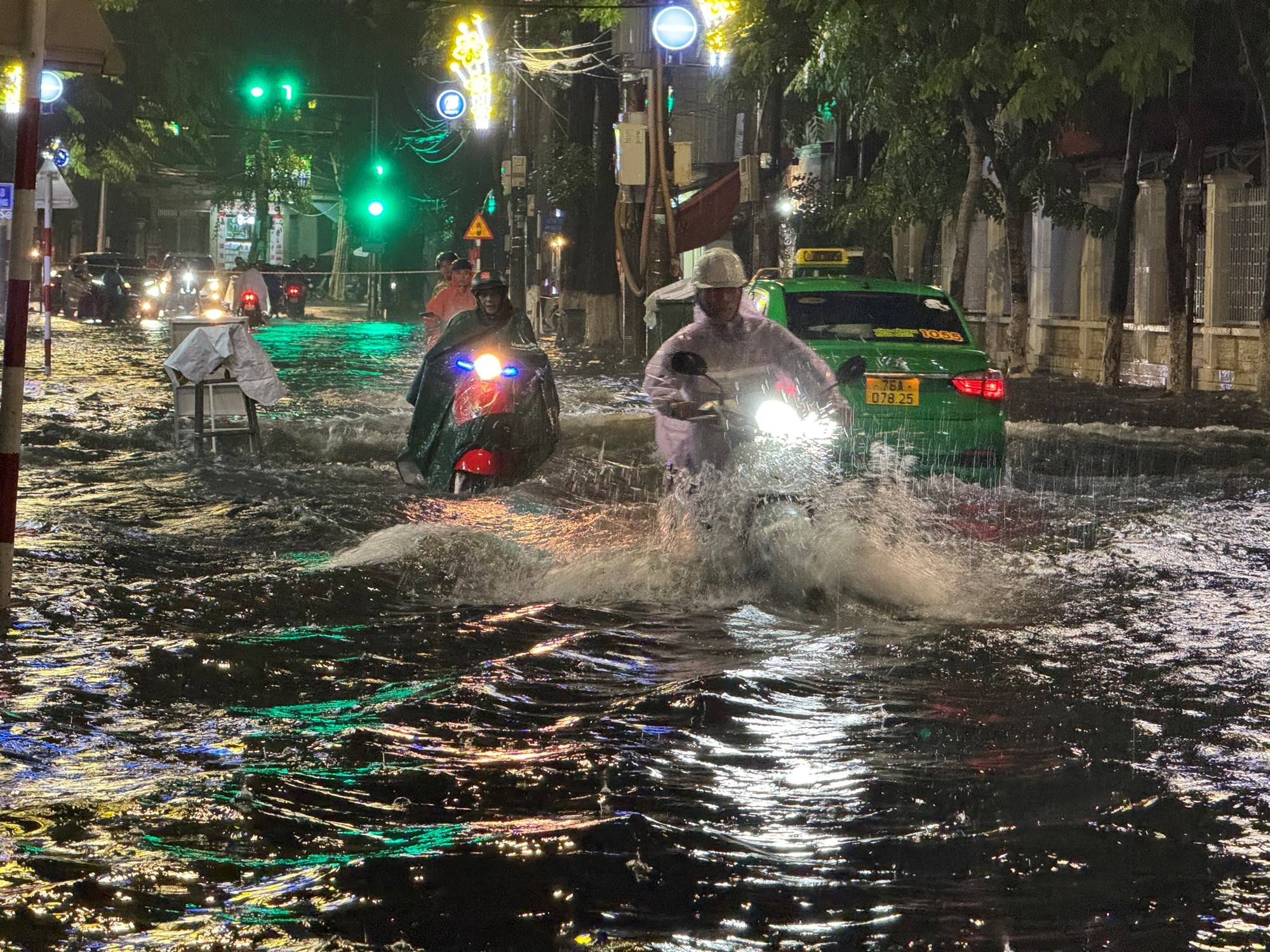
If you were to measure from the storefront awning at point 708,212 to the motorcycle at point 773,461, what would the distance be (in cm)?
2420

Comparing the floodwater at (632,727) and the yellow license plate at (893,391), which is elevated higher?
the yellow license plate at (893,391)

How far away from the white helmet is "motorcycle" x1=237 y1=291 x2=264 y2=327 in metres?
29.0

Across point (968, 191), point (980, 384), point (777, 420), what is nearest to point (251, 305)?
point (968, 191)

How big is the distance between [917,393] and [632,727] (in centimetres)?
611

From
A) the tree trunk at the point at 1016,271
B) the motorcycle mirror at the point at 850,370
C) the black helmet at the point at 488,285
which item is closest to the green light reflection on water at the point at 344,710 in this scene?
the motorcycle mirror at the point at 850,370

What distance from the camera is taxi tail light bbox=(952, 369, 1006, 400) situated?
37.7 ft

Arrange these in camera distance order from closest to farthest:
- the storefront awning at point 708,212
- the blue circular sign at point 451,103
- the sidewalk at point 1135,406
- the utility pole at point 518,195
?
the sidewalk at point 1135,406, the storefront awning at point 708,212, the utility pole at point 518,195, the blue circular sign at point 451,103

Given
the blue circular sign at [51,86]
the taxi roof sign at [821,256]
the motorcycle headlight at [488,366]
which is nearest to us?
the motorcycle headlight at [488,366]

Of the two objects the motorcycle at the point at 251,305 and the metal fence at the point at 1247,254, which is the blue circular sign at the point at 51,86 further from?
the metal fence at the point at 1247,254

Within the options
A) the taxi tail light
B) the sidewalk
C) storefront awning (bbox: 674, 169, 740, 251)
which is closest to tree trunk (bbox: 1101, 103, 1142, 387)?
the sidewalk

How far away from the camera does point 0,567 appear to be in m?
7.33

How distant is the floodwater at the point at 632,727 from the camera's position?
4074mm

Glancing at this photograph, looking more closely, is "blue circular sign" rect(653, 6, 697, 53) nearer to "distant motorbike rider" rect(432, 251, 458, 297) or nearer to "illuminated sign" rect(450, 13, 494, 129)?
"distant motorbike rider" rect(432, 251, 458, 297)

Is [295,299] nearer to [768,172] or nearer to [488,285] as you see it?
[768,172]
